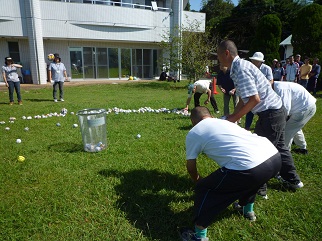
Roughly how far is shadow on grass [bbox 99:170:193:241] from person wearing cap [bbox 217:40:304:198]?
3.34 feet

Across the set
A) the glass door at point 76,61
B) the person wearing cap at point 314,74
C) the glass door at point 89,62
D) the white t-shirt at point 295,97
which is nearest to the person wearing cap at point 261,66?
the white t-shirt at point 295,97

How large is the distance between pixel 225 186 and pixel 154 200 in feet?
3.58

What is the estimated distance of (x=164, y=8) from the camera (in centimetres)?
2153

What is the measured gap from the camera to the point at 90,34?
763 inches

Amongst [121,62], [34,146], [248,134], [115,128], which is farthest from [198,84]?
[121,62]

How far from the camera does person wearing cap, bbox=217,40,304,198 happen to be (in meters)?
2.85

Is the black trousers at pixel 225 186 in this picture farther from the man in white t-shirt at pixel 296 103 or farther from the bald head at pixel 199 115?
the man in white t-shirt at pixel 296 103

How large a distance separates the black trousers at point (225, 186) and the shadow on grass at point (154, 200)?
1.44 feet

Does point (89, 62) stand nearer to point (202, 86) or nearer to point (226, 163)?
point (202, 86)

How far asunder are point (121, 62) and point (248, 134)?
20666 mm

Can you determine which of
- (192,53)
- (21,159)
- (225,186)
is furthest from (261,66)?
(192,53)

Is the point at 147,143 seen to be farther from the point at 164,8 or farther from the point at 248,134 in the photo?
the point at 164,8

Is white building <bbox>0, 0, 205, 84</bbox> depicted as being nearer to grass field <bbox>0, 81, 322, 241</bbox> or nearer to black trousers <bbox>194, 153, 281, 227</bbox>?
grass field <bbox>0, 81, 322, 241</bbox>

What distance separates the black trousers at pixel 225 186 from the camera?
7.57ft
